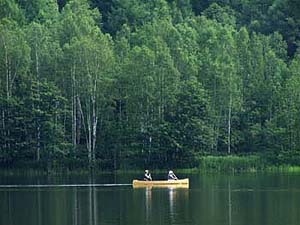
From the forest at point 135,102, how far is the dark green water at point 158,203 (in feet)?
32.9

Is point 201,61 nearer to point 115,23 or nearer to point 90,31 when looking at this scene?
point 90,31

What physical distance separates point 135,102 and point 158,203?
101 feet

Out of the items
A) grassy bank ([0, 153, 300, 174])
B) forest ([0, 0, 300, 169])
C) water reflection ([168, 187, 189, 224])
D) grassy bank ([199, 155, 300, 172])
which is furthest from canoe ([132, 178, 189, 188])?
forest ([0, 0, 300, 169])

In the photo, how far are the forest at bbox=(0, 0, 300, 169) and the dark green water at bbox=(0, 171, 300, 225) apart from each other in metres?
10.0

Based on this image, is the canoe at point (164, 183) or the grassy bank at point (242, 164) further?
the grassy bank at point (242, 164)

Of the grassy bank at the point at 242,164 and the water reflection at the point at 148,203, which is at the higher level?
the grassy bank at the point at 242,164

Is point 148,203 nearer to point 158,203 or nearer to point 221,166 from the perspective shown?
point 158,203

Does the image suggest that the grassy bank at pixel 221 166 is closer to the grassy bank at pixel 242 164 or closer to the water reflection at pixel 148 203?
the grassy bank at pixel 242 164

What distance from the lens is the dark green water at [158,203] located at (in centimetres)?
4909

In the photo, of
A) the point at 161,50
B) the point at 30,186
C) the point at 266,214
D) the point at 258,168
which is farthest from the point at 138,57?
the point at 266,214

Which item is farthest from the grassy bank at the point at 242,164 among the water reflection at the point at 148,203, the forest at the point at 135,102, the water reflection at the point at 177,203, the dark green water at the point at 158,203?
the water reflection at the point at 148,203

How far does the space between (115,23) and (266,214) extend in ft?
216

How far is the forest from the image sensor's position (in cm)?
8581

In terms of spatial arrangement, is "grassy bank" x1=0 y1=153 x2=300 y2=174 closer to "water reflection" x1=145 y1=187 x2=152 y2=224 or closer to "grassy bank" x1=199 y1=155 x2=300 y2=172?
"grassy bank" x1=199 y1=155 x2=300 y2=172
